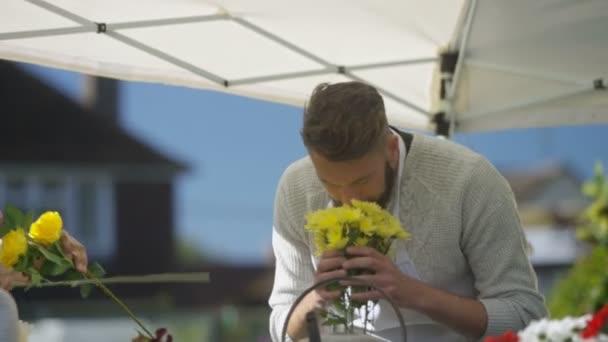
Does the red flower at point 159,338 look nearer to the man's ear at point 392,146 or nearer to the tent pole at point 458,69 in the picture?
the man's ear at point 392,146

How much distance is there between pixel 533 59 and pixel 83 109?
1881 centimetres

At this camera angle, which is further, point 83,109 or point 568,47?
point 83,109

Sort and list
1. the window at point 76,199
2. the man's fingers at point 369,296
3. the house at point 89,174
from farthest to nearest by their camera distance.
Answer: the house at point 89,174
the window at point 76,199
the man's fingers at point 369,296

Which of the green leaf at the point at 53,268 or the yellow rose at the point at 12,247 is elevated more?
the yellow rose at the point at 12,247

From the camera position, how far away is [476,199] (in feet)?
8.89

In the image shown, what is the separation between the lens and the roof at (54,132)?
21.2 metres

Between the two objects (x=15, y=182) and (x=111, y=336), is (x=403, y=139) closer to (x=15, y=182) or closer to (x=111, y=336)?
(x=111, y=336)

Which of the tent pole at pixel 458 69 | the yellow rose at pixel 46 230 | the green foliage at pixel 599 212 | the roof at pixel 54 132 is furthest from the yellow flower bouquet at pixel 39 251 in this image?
the roof at pixel 54 132

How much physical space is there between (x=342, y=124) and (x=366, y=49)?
1.49 m

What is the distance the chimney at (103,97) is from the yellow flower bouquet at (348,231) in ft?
64.0

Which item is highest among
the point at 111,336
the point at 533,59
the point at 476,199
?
the point at 533,59

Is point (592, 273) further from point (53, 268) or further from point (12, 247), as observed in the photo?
point (12, 247)

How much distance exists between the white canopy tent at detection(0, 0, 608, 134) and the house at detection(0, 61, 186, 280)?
1543cm

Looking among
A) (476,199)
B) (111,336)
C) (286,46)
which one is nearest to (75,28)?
(286,46)
